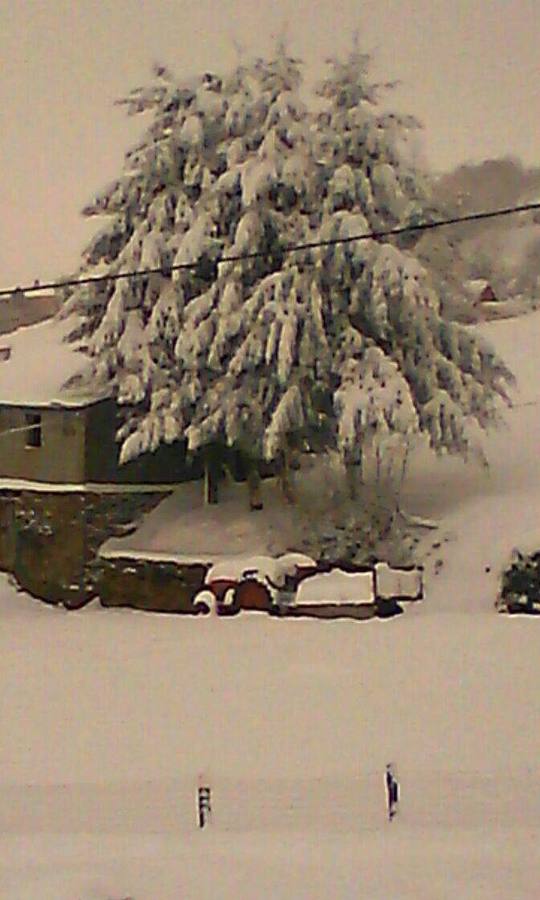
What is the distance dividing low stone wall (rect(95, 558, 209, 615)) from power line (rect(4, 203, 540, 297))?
0.41 m

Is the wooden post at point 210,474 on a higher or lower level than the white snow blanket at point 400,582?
higher

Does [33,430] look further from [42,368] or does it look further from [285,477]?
[285,477]

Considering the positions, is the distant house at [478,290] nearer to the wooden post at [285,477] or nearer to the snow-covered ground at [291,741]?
the snow-covered ground at [291,741]

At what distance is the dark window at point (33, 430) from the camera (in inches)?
70.5

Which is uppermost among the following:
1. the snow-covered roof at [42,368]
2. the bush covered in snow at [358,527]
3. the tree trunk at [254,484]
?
the snow-covered roof at [42,368]

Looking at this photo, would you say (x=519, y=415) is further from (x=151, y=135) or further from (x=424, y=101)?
(x=151, y=135)

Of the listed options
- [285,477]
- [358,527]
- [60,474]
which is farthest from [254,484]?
[60,474]

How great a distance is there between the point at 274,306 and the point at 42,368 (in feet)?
1.13

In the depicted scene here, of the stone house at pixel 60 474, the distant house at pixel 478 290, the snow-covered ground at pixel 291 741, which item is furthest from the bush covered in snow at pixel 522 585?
the stone house at pixel 60 474

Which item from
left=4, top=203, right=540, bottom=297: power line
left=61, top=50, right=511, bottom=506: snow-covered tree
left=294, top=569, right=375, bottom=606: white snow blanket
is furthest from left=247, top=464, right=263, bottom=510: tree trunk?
left=4, top=203, right=540, bottom=297: power line

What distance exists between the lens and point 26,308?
1836 mm

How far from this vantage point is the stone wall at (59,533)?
5.87 feet

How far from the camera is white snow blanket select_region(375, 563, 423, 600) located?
178 cm

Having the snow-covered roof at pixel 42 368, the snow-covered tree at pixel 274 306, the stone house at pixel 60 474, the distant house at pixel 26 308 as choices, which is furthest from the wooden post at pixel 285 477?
the distant house at pixel 26 308
